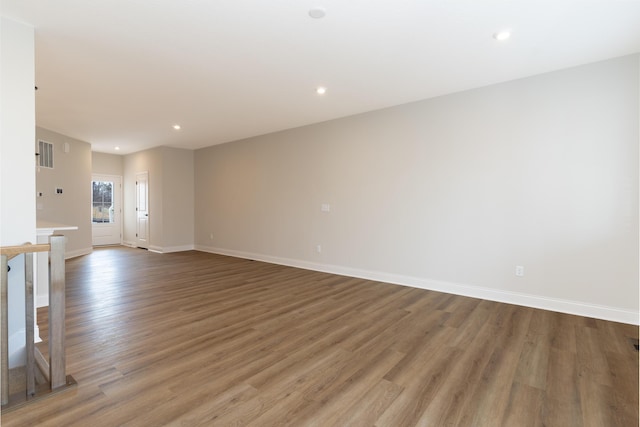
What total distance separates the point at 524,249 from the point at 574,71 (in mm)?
2085

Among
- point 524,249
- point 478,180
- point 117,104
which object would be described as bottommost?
point 524,249

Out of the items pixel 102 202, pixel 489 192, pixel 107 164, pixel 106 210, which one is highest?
pixel 107 164

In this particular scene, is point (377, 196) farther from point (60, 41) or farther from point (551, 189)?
point (60, 41)

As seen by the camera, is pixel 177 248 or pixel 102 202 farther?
pixel 102 202

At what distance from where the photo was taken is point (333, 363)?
225 cm

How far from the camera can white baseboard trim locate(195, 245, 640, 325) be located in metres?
3.16

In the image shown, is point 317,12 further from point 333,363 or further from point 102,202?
point 102,202

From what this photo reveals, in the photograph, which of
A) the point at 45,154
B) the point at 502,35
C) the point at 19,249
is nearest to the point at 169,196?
the point at 45,154

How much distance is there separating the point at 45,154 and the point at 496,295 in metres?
8.33

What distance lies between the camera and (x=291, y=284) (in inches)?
178

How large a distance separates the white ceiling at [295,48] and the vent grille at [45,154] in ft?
5.32

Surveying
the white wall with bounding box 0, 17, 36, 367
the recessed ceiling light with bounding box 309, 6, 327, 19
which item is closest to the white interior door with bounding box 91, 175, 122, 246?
the white wall with bounding box 0, 17, 36, 367

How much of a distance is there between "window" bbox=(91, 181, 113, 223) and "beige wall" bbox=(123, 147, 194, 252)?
Result: 1118mm

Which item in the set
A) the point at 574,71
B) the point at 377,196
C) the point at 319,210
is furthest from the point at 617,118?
the point at 319,210
